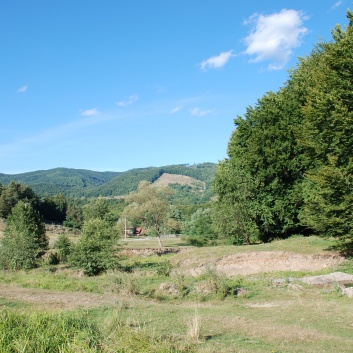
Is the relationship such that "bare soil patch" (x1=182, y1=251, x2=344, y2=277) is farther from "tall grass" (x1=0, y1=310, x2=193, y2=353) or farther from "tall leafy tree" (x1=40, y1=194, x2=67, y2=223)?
"tall leafy tree" (x1=40, y1=194, x2=67, y2=223)

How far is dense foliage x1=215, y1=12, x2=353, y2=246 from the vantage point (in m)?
24.1

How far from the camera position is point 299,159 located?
35.2 meters

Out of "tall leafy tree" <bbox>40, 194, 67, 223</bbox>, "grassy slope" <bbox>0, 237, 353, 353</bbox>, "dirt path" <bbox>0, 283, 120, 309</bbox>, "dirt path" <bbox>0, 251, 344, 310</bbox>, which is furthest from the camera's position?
"tall leafy tree" <bbox>40, 194, 67, 223</bbox>

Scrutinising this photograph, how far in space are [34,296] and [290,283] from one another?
14.4 metres

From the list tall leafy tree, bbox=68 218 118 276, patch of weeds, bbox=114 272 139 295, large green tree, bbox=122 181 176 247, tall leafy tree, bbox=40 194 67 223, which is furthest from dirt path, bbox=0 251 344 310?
tall leafy tree, bbox=40 194 67 223

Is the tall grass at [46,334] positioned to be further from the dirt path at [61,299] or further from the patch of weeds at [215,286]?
the patch of weeds at [215,286]

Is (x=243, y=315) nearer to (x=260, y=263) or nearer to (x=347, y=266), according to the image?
(x=347, y=266)

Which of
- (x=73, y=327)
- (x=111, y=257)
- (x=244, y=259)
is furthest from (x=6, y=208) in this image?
(x=73, y=327)

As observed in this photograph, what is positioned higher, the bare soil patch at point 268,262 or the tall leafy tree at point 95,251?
the tall leafy tree at point 95,251

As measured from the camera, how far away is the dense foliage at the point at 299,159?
78.9ft

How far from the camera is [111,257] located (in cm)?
3006

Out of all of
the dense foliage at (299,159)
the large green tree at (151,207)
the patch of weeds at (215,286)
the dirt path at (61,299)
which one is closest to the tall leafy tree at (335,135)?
the dense foliage at (299,159)

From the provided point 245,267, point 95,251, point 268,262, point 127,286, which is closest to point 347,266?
point 268,262

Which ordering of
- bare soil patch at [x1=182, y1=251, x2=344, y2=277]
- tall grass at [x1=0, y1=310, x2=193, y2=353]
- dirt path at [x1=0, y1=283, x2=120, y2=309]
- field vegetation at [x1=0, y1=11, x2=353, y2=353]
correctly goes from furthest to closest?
1. bare soil patch at [x1=182, y1=251, x2=344, y2=277]
2. dirt path at [x1=0, y1=283, x2=120, y2=309]
3. field vegetation at [x1=0, y1=11, x2=353, y2=353]
4. tall grass at [x1=0, y1=310, x2=193, y2=353]
